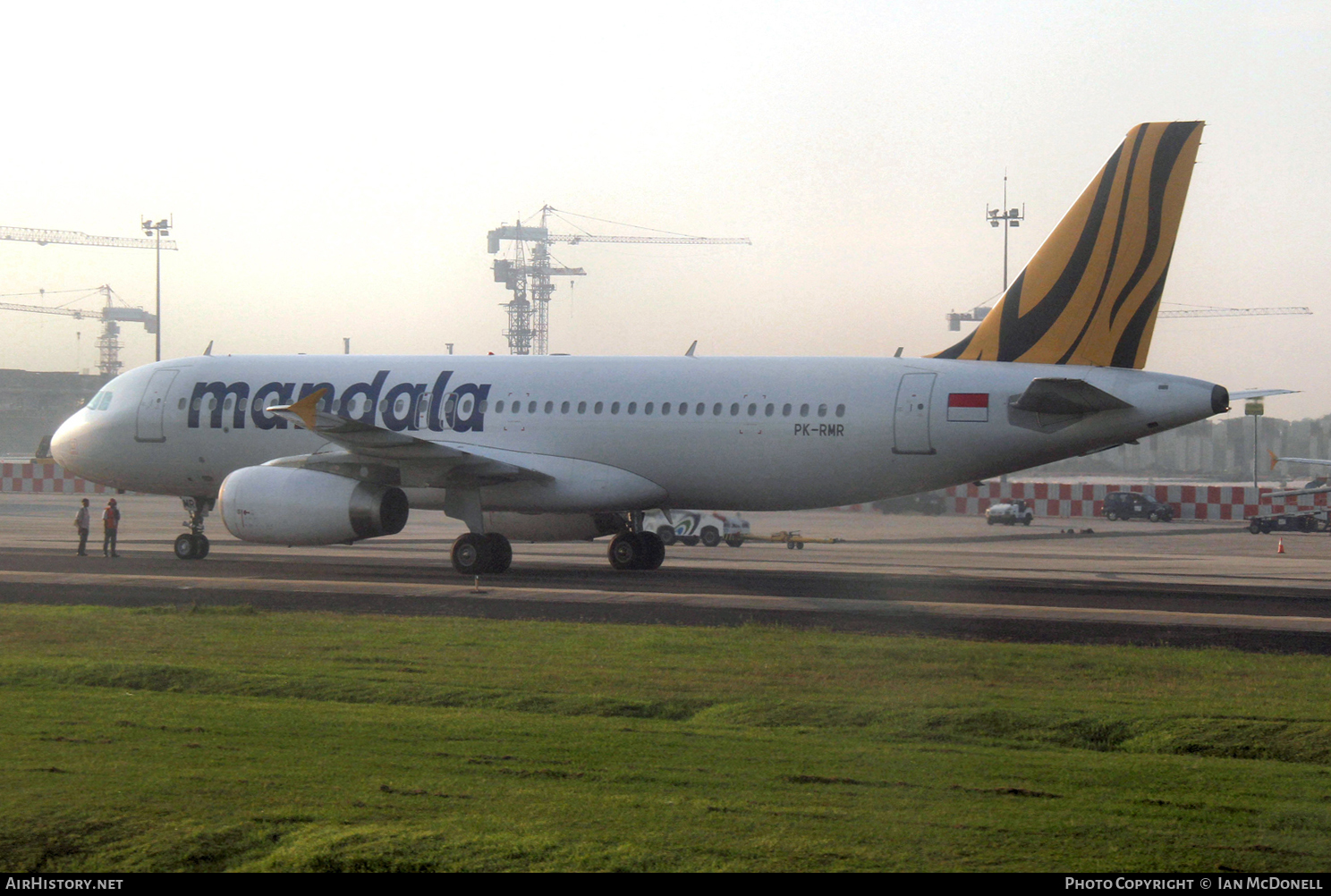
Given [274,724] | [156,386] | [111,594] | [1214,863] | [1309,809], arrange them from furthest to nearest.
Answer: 1. [156,386]
2. [111,594]
3. [274,724]
4. [1309,809]
5. [1214,863]

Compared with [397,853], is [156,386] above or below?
above

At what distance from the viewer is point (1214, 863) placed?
600 centimetres

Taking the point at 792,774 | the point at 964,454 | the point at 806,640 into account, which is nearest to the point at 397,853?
the point at 792,774

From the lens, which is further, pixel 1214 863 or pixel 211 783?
pixel 211 783

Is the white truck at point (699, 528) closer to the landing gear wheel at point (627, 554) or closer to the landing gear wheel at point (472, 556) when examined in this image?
the landing gear wheel at point (627, 554)

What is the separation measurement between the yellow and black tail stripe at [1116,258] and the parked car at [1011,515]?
1193 inches

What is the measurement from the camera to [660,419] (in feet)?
83.0

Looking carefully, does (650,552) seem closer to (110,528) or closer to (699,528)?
(110,528)

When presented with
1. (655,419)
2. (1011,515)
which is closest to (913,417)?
(655,419)

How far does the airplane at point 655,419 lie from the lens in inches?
886

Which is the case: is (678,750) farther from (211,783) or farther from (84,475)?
(84,475)

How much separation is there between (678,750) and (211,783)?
9.41ft

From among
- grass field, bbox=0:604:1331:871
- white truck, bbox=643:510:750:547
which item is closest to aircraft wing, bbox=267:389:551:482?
grass field, bbox=0:604:1331:871
